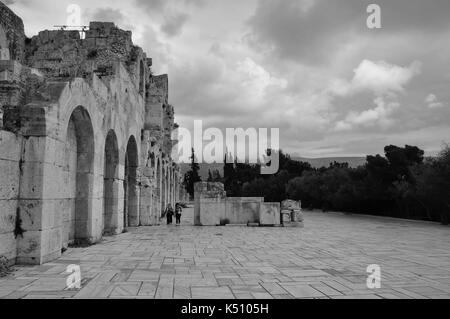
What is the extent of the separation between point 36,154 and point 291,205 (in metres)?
14.0

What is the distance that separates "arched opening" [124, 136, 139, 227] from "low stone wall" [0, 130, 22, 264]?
418 inches

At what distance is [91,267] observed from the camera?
25.6 feet

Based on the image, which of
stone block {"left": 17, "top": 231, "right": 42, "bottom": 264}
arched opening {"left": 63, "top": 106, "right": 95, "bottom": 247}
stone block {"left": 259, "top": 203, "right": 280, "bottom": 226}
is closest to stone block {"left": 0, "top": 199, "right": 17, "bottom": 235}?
stone block {"left": 17, "top": 231, "right": 42, "bottom": 264}

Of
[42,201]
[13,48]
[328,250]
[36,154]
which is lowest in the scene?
[328,250]

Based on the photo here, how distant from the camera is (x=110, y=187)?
14.4 metres

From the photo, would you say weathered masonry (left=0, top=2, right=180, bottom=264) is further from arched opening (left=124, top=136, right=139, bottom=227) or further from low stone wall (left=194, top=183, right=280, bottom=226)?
low stone wall (left=194, top=183, right=280, bottom=226)

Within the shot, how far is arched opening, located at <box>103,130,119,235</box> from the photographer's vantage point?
1439cm

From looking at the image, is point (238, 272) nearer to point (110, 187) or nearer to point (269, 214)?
point (110, 187)

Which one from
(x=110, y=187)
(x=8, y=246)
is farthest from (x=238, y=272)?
(x=110, y=187)

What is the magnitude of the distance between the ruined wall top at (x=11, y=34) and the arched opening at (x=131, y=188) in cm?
596

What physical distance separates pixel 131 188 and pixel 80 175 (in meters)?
7.40
